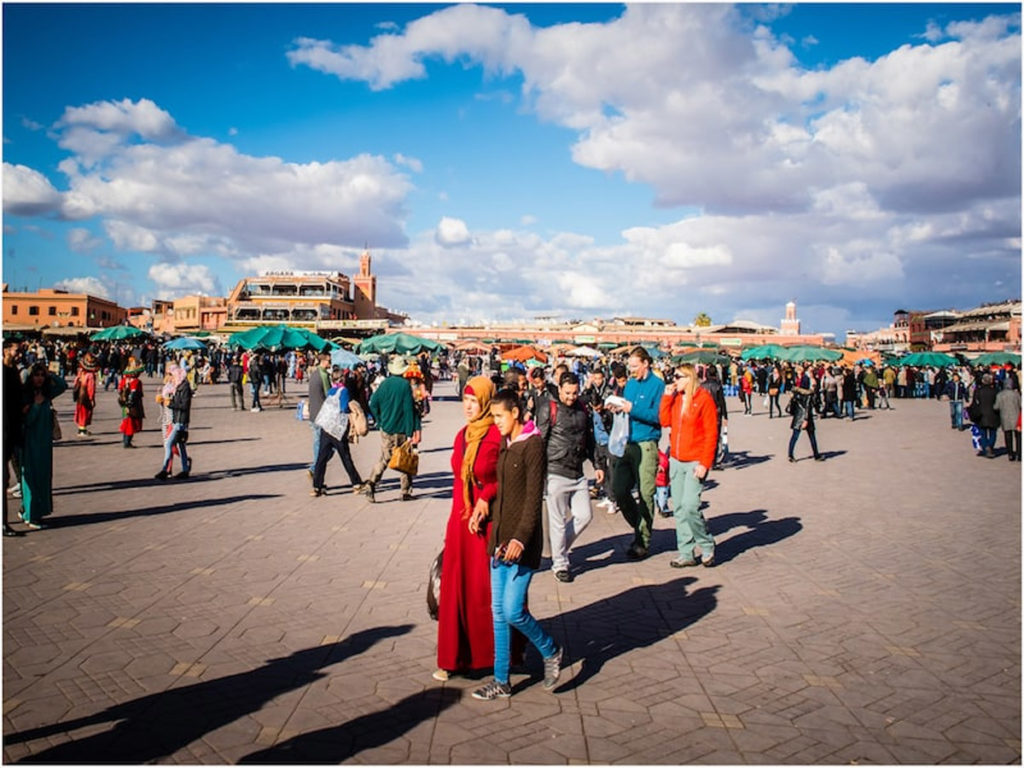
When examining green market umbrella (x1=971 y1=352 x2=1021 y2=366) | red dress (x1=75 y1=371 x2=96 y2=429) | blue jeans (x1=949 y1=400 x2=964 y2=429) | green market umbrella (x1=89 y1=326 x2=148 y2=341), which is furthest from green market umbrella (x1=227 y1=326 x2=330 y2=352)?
green market umbrella (x1=971 y1=352 x2=1021 y2=366)

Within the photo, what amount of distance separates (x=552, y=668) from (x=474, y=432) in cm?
137

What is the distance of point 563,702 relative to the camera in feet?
12.2

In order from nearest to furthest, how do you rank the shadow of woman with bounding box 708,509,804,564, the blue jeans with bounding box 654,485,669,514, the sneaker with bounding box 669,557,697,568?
1. the sneaker with bounding box 669,557,697,568
2. the shadow of woman with bounding box 708,509,804,564
3. the blue jeans with bounding box 654,485,669,514

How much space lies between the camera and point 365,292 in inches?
4619

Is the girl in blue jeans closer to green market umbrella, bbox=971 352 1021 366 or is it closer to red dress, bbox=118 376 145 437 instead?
red dress, bbox=118 376 145 437

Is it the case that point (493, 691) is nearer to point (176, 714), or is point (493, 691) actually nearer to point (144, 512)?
point (176, 714)

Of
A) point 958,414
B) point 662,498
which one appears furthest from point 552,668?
point 958,414

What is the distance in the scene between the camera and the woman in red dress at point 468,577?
389 centimetres

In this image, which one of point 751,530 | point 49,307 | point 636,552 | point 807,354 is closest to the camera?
point 636,552

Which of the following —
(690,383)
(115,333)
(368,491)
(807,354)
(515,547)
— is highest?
(115,333)

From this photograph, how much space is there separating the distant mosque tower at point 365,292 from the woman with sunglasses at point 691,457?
104 metres

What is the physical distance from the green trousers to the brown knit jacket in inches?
116

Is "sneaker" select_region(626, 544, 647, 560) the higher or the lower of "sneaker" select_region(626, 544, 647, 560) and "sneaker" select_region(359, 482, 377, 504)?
the lower

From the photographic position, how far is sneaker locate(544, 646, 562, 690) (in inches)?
150
